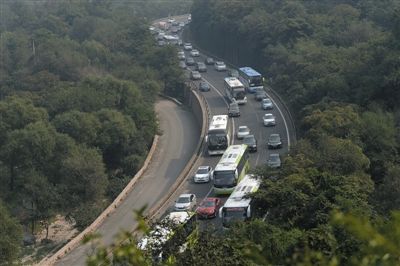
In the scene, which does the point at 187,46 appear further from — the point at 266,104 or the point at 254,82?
the point at 266,104

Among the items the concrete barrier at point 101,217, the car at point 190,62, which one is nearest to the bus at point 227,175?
the concrete barrier at point 101,217

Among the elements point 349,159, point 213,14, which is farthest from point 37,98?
point 213,14

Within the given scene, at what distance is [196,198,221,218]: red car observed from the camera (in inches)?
1163

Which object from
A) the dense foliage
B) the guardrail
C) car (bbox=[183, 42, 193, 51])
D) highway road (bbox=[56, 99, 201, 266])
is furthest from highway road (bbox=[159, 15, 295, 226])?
car (bbox=[183, 42, 193, 51])

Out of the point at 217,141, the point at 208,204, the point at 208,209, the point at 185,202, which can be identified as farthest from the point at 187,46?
the point at 208,209

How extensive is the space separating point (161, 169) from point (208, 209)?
16.6 m

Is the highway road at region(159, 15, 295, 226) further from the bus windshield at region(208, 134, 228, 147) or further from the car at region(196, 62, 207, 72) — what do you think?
the car at region(196, 62, 207, 72)

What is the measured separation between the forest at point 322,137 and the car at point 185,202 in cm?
459

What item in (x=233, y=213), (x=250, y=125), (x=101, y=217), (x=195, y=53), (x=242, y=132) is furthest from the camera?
(x=195, y=53)

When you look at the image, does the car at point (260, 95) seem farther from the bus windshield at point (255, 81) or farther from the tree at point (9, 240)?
the tree at point (9, 240)

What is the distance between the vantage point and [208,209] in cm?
2988

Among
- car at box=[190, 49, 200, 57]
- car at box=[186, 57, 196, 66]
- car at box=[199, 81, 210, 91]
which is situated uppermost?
car at box=[199, 81, 210, 91]

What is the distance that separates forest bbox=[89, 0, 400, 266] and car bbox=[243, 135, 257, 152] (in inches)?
117

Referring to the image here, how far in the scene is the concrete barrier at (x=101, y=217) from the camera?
1185 inches
